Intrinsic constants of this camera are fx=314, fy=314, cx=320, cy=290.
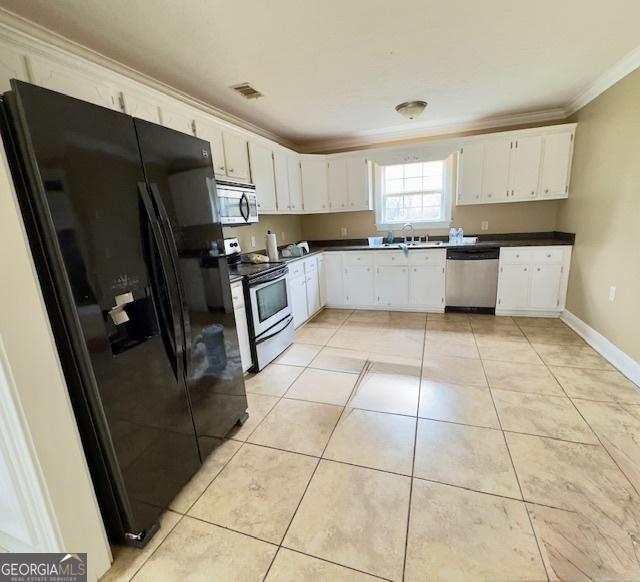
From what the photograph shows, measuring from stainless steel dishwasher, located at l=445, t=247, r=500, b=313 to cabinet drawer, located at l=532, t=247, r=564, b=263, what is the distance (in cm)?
42

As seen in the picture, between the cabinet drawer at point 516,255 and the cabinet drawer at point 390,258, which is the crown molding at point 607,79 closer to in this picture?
the cabinet drawer at point 516,255

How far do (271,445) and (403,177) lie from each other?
4.18 meters

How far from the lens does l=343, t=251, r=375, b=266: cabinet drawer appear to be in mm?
4436

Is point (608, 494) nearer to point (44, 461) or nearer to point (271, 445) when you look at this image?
point (271, 445)

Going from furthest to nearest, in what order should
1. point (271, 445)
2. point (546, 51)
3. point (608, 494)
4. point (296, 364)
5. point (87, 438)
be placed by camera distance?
point (296, 364)
point (546, 51)
point (271, 445)
point (608, 494)
point (87, 438)

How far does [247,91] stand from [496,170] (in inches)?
126

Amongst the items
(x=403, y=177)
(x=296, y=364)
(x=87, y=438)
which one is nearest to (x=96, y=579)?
(x=87, y=438)

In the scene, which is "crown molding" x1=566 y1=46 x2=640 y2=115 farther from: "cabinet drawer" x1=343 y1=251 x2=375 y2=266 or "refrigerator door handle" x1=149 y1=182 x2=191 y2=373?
"refrigerator door handle" x1=149 y1=182 x2=191 y2=373

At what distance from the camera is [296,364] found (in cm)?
305

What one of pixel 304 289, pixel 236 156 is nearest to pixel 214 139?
pixel 236 156

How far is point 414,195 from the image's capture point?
15.6 feet

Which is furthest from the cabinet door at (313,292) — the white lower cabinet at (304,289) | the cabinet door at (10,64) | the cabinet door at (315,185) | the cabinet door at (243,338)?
the cabinet door at (10,64)

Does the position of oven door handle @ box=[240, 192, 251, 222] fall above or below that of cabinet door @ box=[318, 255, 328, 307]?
above

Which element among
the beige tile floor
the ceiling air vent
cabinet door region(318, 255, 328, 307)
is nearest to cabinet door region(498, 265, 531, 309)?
the beige tile floor
